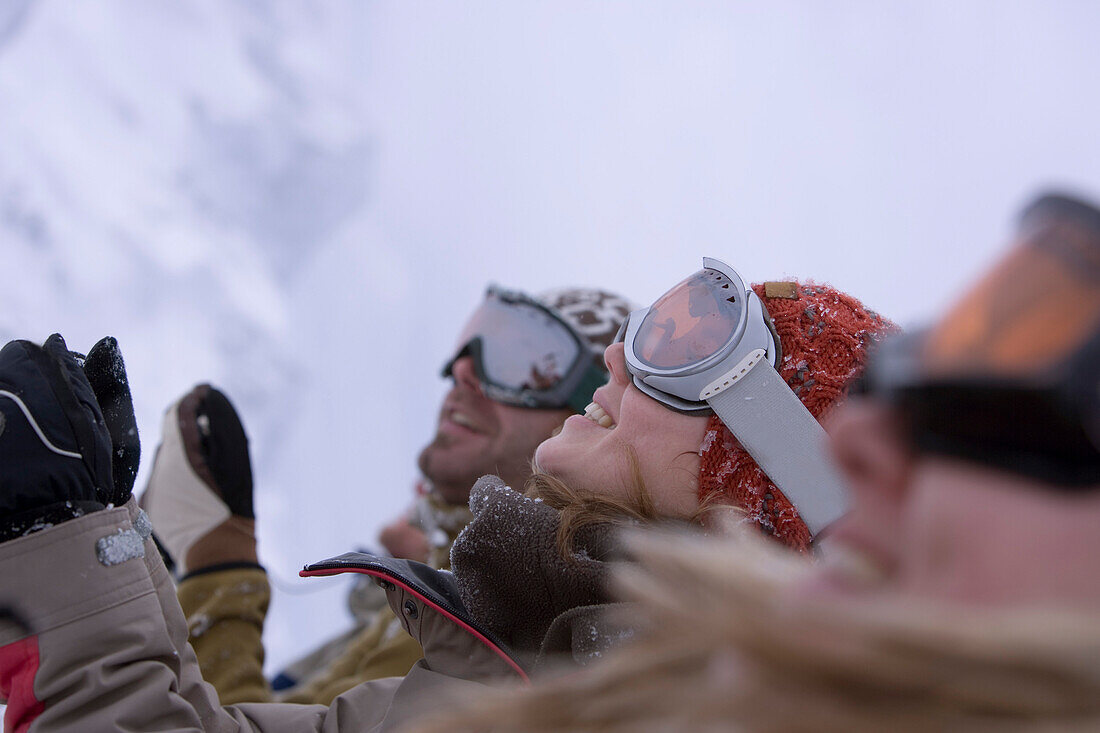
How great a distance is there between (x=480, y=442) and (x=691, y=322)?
1826mm

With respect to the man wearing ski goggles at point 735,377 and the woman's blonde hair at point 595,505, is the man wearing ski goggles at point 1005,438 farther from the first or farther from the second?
the man wearing ski goggles at point 735,377

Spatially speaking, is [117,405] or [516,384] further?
[516,384]

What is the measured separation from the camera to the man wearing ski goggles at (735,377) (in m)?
1.79

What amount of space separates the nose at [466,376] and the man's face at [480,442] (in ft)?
0.10

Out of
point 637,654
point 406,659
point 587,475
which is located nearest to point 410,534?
point 406,659

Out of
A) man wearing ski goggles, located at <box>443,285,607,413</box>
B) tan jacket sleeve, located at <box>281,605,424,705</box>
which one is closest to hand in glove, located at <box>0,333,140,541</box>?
tan jacket sleeve, located at <box>281,605,424,705</box>

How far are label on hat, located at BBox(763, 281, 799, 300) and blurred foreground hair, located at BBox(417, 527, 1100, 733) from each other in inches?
57.5

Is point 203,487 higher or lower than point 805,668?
lower

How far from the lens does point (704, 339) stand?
1953 mm

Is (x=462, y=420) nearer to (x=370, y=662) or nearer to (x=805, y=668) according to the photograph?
(x=370, y=662)

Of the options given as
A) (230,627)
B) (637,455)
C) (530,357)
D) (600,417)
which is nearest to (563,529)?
(637,455)

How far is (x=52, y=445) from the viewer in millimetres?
1526

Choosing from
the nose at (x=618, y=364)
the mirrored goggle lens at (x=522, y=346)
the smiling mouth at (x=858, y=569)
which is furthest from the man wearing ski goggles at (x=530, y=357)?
the smiling mouth at (x=858, y=569)

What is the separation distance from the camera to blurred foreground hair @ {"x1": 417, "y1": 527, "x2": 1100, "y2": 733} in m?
0.52
